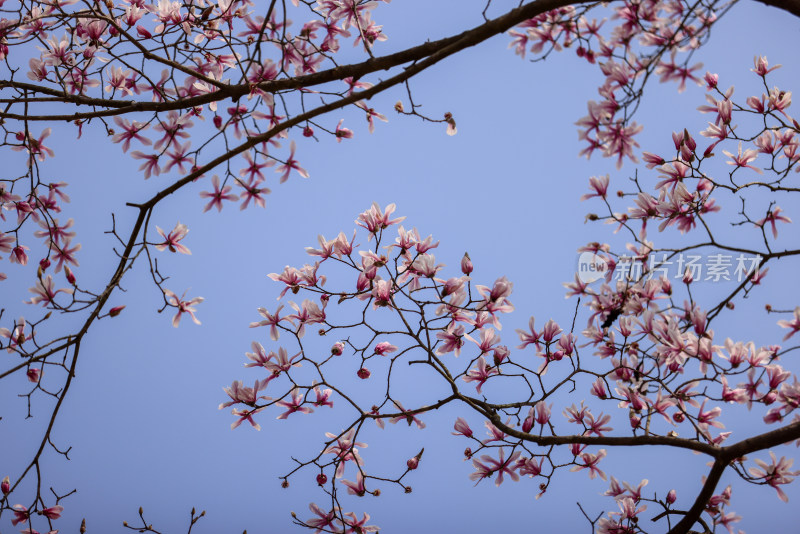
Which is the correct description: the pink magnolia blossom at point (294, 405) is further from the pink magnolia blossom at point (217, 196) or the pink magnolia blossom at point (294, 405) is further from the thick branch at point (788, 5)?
the thick branch at point (788, 5)

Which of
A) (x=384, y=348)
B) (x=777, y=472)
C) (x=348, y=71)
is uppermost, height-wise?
(x=348, y=71)

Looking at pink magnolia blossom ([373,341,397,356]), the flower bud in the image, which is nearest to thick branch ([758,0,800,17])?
the flower bud

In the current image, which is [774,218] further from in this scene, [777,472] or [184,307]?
[184,307]

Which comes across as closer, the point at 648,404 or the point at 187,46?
the point at 648,404

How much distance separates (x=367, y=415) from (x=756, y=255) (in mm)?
1391

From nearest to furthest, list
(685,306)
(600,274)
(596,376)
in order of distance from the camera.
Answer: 1. (685,306)
2. (596,376)
3. (600,274)

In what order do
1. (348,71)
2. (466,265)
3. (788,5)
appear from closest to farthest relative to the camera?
(788,5)
(348,71)
(466,265)

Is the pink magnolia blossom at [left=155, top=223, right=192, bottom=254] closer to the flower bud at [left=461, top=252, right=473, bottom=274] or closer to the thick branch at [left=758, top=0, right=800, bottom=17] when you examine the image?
the flower bud at [left=461, top=252, right=473, bottom=274]

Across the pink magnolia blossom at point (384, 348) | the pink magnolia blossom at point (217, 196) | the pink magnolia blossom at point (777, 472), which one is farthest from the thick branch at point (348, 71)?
the pink magnolia blossom at point (777, 472)

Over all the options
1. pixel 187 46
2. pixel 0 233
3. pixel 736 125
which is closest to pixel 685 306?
pixel 736 125

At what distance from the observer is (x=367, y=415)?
2111 millimetres

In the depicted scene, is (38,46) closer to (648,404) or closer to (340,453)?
(340,453)

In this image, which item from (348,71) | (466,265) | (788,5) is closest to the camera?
(788,5)

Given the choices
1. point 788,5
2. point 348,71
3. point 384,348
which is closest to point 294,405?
point 384,348
